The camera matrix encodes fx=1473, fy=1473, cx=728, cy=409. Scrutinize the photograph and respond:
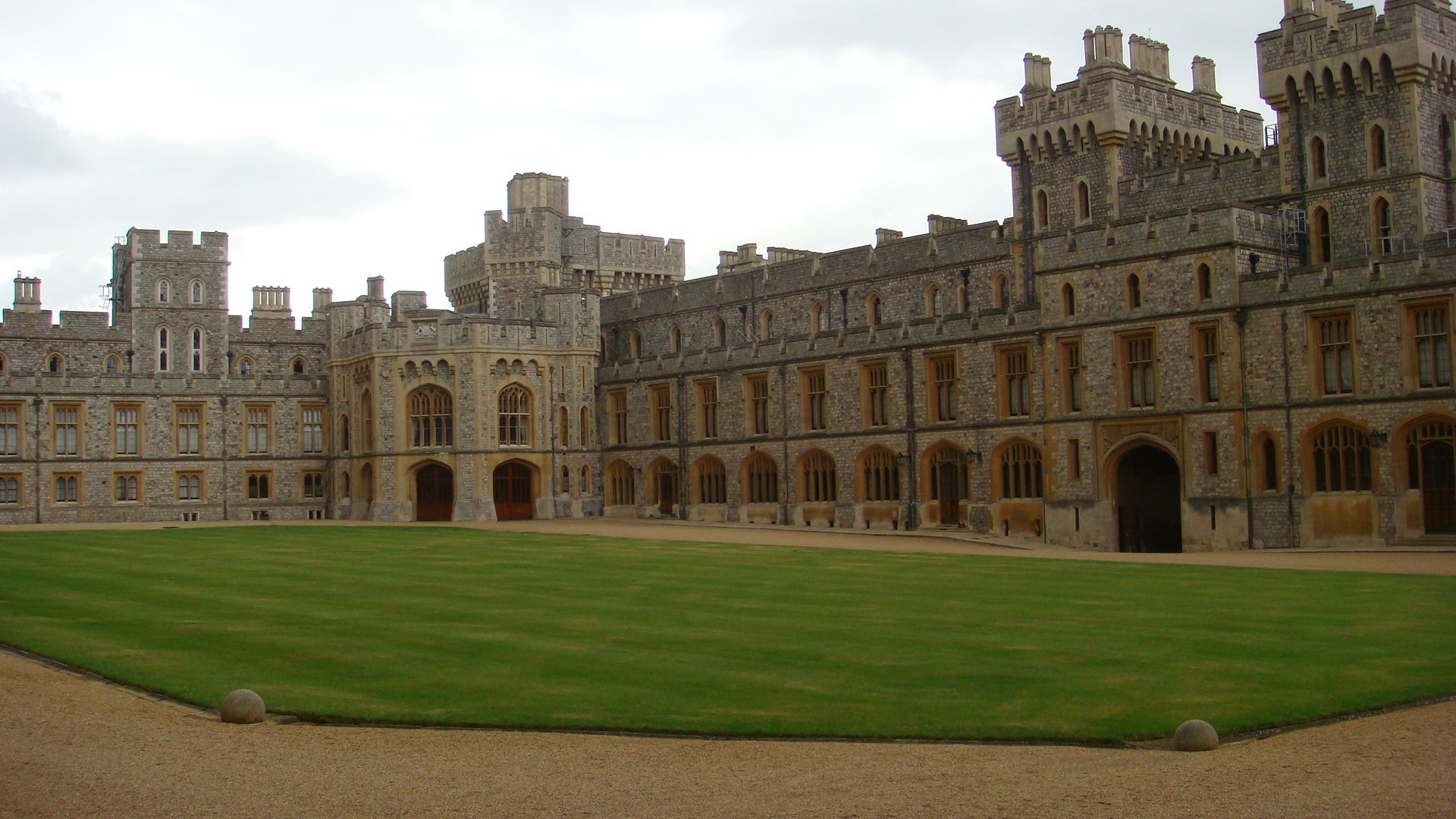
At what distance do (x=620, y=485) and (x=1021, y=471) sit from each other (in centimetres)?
1907

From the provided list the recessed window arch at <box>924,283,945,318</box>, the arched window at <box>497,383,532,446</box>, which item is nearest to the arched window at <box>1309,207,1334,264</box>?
the recessed window arch at <box>924,283,945,318</box>

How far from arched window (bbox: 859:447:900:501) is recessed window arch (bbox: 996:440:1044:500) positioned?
4081 millimetres

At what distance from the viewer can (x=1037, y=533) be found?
41.1 meters

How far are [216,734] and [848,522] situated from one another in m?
35.9

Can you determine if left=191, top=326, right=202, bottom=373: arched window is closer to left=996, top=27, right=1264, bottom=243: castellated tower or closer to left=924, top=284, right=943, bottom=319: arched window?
left=924, top=284, right=943, bottom=319: arched window

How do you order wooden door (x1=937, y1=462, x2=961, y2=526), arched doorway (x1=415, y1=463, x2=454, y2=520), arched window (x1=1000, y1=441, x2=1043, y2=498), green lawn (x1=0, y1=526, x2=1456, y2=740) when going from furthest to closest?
1. arched doorway (x1=415, y1=463, x2=454, y2=520)
2. wooden door (x1=937, y1=462, x2=961, y2=526)
3. arched window (x1=1000, y1=441, x2=1043, y2=498)
4. green lawn (x1=0, y1=526, x2=1456, y2=740)

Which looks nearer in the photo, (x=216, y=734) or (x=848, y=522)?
(x=216, y=734)

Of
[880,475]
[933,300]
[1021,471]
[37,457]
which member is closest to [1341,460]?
[1021,471]

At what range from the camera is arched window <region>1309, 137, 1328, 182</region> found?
1485 inches

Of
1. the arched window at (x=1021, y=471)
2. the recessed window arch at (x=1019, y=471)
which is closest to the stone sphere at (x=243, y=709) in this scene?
the recessed window arch at (x=1019, y=471)

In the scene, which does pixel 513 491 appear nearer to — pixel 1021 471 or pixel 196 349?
pixel 196 349

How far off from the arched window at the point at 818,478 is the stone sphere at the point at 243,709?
35933mm

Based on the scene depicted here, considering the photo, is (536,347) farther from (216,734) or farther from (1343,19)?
Answer: (216,734)

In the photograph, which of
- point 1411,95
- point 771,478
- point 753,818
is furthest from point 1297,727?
point 771,478
